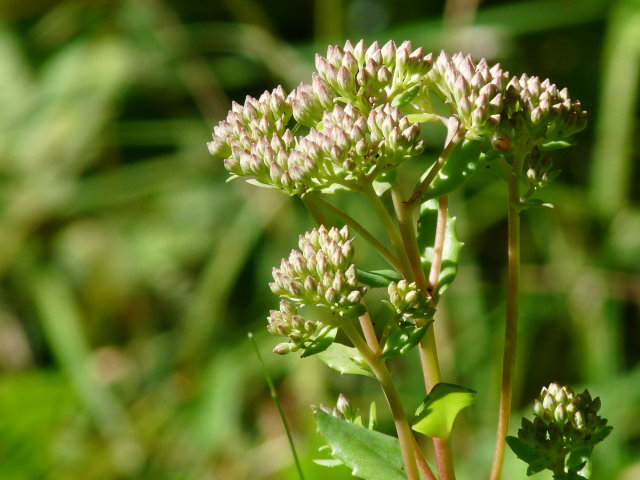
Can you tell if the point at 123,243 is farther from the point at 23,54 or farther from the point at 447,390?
the point at 447,390

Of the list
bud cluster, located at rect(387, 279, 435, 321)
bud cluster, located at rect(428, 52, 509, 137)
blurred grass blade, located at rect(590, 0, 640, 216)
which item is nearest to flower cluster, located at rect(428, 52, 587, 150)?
bud cluster, located at rect(428, 52, 509, 137)

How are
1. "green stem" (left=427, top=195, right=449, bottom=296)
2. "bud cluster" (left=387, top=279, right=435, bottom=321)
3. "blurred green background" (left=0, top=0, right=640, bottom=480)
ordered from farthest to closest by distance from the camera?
"blurred green background" (left=0, top=0, right=640, bottom=480) → "green stem" (left=427, top=195, right=449, bottom=296) → "bud cluster" (left=387, top=279, right=435, bottom=321)

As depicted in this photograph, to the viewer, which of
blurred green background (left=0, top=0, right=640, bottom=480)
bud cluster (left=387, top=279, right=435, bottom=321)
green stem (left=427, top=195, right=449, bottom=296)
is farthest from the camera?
blurred green background (left=0, top=0, right=640, bottom=480)

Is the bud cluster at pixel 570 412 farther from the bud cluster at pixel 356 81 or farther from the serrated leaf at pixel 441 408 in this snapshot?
the bud cluster at pixel 356 81

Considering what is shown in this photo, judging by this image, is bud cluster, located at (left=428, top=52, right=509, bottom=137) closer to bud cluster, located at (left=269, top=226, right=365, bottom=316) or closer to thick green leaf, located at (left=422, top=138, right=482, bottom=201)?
thick green leaf, located at (left=422, top=138, right=482, bottom=201)

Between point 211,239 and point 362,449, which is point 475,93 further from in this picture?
point 211,239

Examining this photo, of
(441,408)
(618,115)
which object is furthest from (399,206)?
(618,115)

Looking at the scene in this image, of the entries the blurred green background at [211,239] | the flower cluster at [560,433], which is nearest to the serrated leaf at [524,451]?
the flower cluster at [560,433]
